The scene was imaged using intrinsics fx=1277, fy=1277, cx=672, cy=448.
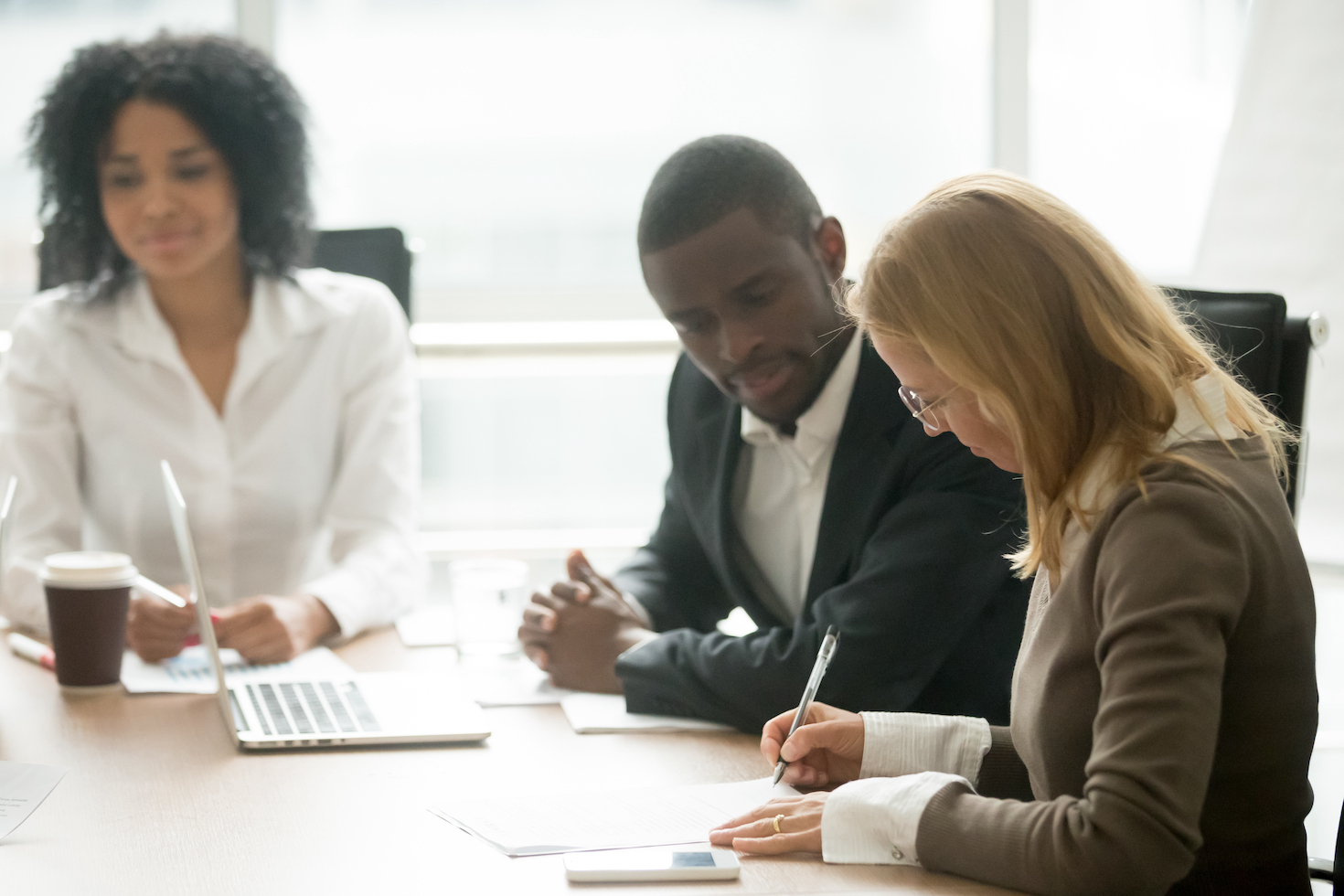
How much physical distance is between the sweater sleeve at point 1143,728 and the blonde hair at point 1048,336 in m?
0.06

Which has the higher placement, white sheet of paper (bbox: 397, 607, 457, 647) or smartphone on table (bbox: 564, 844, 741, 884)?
smartphone on table (bbox: 564, 844, 741, 884)

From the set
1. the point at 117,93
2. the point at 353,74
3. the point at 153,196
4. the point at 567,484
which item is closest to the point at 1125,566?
the point at 153,196

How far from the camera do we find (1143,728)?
2.72ft

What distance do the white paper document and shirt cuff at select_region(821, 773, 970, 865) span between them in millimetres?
111

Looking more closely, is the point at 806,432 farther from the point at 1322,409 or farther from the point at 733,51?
the point at 733,51

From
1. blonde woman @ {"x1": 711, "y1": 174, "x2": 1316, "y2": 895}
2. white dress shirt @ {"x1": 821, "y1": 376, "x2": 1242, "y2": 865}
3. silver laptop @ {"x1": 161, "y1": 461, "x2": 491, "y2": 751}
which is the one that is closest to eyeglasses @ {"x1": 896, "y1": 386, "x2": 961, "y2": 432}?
blonde woman @ {"x1": 711, "y1": 174, "x2": 1316, "y2": 895}

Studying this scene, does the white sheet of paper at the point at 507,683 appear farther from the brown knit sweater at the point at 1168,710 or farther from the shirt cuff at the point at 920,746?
the brown knit sweater at the point at 1168,710

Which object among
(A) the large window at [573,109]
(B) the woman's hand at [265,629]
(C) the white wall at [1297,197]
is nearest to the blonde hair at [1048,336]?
(B) the woman's hand at [265,629]

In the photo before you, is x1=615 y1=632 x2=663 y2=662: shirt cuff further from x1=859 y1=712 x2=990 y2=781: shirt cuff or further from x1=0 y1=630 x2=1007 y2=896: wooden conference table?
x1=859 y1=712 x2=990 y2=781: shirt cuff

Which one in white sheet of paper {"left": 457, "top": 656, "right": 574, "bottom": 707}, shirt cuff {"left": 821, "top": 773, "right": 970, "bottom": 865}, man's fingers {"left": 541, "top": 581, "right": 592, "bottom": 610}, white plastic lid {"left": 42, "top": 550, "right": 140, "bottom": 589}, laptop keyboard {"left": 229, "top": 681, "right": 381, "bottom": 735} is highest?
white plastic lid {"left": 42, "top": 550, "right": 140, "bottom": 589}

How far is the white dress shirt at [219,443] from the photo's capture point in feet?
6.40

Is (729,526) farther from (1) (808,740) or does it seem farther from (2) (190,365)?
(2) (190,365)

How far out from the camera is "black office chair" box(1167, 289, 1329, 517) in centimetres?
138

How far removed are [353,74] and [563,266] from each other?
677mm
